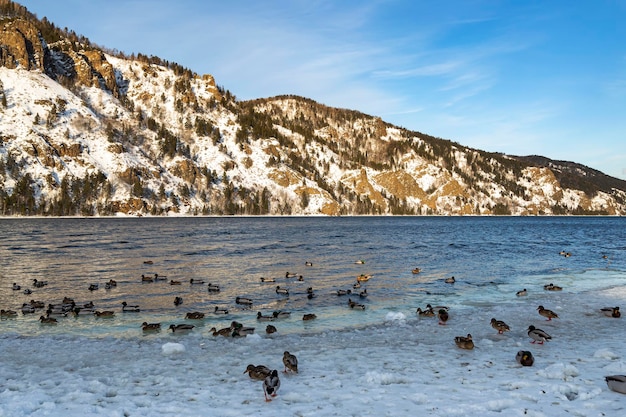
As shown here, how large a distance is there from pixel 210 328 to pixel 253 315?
353 cm

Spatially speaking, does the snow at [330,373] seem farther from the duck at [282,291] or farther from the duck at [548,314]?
the duck at [282,291]

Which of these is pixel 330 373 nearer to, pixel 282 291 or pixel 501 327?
pixel 501 327

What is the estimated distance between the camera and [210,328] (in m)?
21.1

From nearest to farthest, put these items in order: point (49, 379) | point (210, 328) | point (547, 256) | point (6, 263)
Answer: point (49, 379) < point (210, 328) < point (6, 263) < point (547, 256)

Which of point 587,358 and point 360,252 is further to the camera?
point 360,252

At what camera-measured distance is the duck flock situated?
521 inches

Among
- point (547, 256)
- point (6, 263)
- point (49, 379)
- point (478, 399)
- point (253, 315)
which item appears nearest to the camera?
point (478, 399)

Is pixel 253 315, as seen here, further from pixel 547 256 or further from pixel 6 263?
pixel 547 256

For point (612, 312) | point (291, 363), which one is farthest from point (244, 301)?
point (612, 312)

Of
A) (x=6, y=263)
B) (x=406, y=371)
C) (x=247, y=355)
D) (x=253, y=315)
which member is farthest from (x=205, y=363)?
(x=6, y=263)

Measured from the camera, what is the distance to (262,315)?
931 inches

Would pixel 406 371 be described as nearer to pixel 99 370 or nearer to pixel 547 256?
pixel 99 370

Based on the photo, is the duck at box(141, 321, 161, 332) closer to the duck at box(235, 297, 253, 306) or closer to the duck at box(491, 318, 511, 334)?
the duck at box(235, 297, 253, 306)

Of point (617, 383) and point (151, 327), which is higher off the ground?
point (617, 383)
